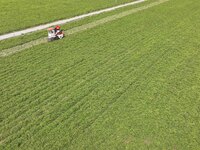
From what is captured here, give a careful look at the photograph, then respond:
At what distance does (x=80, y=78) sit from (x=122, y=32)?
11452mm

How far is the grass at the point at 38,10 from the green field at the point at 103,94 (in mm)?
7901

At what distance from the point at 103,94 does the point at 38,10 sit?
2514 cm

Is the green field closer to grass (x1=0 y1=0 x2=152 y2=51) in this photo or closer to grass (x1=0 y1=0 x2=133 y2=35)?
grass (x1=0 y1=0 x2=152 y2=51)

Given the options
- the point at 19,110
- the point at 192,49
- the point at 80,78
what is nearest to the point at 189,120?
the point at 80,78

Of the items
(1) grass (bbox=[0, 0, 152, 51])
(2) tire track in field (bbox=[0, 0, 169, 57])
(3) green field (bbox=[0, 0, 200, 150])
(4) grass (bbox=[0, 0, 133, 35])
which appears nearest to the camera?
(3) green field (bbox=[0, 0, 200, 150])

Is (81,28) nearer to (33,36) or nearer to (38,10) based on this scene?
(33,36)

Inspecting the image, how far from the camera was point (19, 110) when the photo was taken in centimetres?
1399

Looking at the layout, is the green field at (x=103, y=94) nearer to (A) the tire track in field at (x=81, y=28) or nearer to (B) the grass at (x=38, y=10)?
(A) the tire track in field at (x=81, y=28)

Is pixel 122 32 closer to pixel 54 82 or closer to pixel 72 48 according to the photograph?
pixel 72 48

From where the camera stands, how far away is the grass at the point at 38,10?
3018cm

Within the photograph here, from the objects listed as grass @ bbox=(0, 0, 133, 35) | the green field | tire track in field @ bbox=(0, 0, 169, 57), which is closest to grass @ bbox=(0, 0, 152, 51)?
tire track in field @ bbox=(0, 0, 169, 57)

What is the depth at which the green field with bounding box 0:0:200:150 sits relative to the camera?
40.2ft

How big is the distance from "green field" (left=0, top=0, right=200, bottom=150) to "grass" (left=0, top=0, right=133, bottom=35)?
7.90 m

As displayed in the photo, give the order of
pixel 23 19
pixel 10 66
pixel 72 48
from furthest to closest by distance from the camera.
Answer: pixel 23 19 → pixel 72 48 → pixel 10 66
